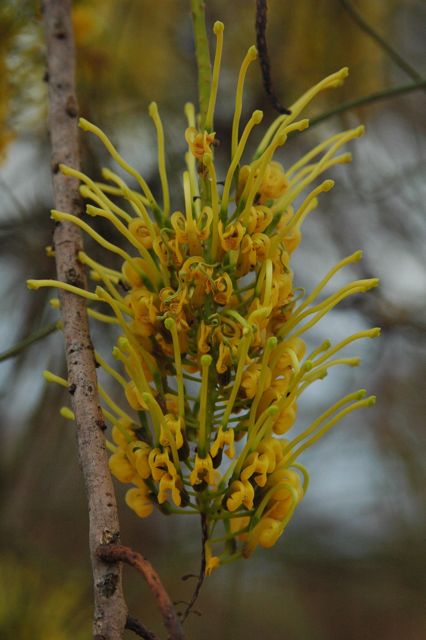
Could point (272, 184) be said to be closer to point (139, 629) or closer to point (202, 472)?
point (202, 472)

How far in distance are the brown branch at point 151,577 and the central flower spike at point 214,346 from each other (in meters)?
0.12

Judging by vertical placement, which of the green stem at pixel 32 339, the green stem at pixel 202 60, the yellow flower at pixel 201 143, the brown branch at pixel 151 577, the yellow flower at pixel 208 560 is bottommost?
the brown branch at pixel 151 577

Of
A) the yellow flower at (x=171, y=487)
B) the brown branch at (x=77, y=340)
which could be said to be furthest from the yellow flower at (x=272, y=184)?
the yellow flower at (x=171, y=487)

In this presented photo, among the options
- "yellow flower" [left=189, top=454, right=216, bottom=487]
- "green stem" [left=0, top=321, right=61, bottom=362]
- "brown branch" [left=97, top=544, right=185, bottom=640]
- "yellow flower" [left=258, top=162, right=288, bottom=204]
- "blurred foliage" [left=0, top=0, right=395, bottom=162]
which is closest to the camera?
"brown branch" [left=97, top=544, right=185, bottom=640]

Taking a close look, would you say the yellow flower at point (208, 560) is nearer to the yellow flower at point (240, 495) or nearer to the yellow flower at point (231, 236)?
the yellow flower at point (240, 495)

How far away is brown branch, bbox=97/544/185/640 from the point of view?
0.61 m

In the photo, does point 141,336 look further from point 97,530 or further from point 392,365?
point 392,365

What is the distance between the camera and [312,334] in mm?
2232

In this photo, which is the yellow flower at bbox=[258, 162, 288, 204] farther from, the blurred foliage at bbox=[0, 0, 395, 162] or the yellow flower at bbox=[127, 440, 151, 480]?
the blurred foliage at bbox=[0, 0, 395, 162]

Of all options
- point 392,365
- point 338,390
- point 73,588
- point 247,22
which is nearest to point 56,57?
point 73,588

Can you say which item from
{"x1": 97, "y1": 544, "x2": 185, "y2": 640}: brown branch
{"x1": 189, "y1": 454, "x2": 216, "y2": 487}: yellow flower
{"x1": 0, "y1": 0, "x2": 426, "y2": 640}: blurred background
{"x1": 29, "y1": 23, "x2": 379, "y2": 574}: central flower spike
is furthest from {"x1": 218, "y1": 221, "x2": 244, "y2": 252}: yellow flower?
{"x1": 0, "y1": 0, "x2": 426, "y2": 640}: blurred background

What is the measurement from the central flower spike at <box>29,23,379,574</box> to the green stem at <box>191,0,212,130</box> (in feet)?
0.14

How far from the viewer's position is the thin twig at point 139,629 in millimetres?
678

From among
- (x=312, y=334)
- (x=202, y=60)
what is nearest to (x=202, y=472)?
(x=202, y=60)
